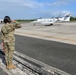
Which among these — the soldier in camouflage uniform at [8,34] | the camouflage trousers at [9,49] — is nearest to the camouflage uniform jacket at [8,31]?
the soldier in camouflage uniform at [8,34]

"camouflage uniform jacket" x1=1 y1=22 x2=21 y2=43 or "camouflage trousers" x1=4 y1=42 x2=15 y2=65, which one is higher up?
"camouflage uniform jacket" x1=1 y1=22 x2=21 y2=43

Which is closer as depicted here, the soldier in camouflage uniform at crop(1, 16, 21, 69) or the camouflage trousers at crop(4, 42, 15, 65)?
the soldier in camouflage uniform at crop(1, 16, 21, 69)

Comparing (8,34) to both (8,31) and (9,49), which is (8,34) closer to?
(8,31)

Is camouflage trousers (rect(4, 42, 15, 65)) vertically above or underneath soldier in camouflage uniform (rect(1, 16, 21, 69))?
underneath

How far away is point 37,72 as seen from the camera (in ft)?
23.9

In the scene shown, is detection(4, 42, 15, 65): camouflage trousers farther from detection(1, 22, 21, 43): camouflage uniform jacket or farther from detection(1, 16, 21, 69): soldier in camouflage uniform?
detection(1, 22, 21, 43): camouflage uniform jacket

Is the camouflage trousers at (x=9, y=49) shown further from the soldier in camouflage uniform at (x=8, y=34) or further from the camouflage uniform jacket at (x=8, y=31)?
the camouflage uniform jacket at (x=8, y=31)

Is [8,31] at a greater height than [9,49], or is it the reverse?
[8,31]

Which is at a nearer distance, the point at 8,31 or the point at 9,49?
the point at 8,31

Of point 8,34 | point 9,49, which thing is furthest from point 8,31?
point 9,49

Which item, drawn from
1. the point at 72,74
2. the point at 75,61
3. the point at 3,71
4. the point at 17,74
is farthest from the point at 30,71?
the point at 75,61

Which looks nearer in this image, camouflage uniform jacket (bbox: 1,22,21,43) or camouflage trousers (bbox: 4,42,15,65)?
camouflage uniform jacket (bbox: 1,22,21,43)

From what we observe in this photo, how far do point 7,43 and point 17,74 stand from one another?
4.37 feet

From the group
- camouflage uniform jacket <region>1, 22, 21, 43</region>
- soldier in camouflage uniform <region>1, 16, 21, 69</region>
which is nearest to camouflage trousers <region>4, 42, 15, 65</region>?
soldier in camouflage uniform <region>1, 16, 21, 69</region>
